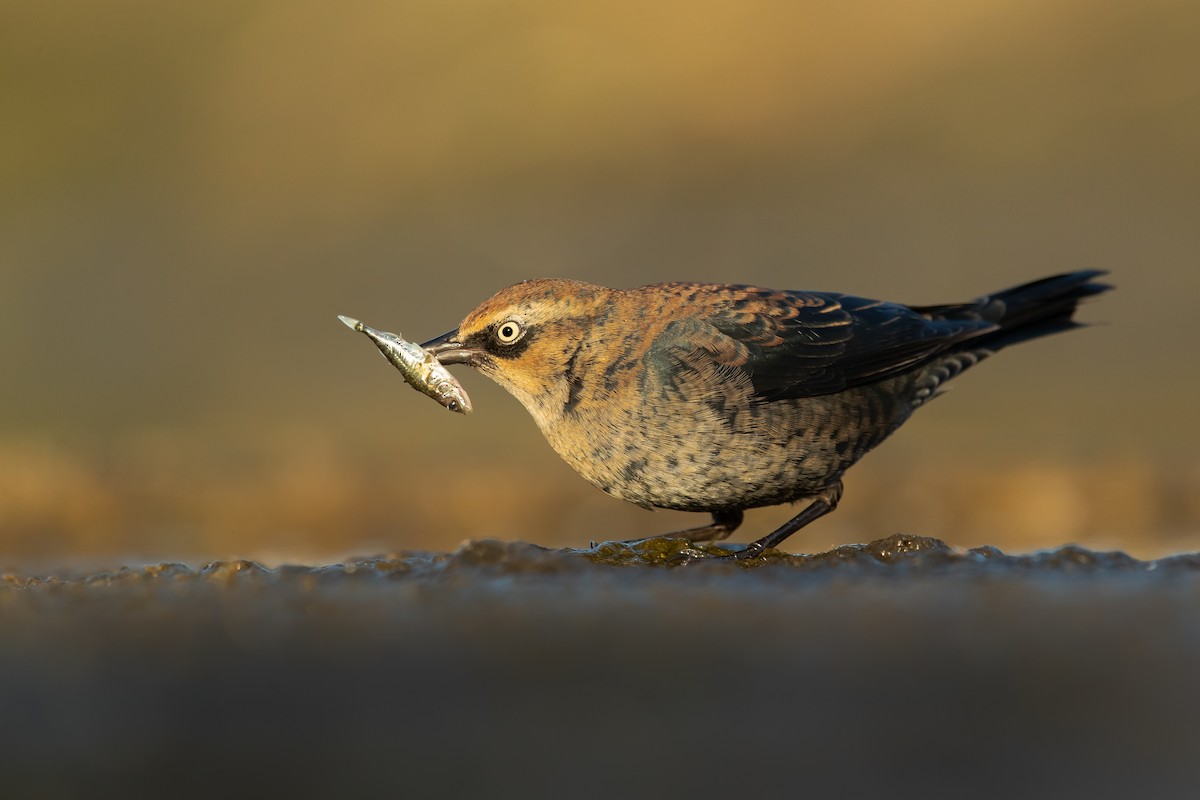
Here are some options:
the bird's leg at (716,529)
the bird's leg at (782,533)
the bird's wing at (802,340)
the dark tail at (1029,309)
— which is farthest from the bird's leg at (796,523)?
the dark tail at (1029,309)

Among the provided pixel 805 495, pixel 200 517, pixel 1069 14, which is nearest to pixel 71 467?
pixel 200 517

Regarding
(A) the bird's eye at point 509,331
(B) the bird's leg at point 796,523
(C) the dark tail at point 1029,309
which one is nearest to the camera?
(B) the bird's leg at point 796,523

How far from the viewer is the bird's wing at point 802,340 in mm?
6699

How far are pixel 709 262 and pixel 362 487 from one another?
→ 25.9ft

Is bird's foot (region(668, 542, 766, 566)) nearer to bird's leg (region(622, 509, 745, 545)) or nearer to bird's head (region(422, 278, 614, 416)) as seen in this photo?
bird's leg (region(622, 509, 745, 545))

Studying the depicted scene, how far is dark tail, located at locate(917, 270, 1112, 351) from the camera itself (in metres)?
7.75

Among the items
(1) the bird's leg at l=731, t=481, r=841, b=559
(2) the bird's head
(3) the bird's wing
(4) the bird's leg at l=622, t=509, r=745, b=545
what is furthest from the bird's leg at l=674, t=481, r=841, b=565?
(2) the bird's head

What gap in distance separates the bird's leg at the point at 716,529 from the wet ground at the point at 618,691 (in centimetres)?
197

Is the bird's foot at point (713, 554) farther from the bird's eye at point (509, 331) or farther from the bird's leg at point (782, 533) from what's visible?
the bird's eye at point (509, 331)

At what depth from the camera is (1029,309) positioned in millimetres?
7824

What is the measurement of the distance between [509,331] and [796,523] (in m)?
1.47

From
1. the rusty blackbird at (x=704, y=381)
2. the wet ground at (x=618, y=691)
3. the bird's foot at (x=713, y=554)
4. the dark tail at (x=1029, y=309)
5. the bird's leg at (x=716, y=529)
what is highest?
the dark tail at (x=1029, y=309)

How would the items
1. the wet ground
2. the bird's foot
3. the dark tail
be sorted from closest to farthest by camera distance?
the wet ground → the bird's foot → the dark tail

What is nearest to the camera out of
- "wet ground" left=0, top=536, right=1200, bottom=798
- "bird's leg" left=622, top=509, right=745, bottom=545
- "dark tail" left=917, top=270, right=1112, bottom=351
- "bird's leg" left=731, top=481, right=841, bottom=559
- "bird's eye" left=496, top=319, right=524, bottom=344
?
"wet ground" left=0, top=536, right=1200, bottom=798
